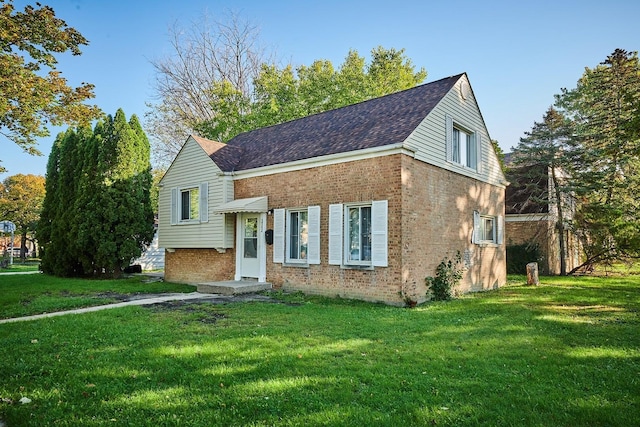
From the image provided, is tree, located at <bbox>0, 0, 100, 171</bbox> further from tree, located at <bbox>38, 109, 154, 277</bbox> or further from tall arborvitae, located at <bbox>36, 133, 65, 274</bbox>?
tall arborvitae, located at <bbox>36, 133, 65, 274</bbox>

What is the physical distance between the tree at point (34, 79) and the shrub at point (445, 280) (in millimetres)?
11041

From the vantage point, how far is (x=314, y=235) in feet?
38.7

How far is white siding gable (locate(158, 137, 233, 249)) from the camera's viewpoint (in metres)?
13.9

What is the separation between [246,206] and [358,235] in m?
3.75

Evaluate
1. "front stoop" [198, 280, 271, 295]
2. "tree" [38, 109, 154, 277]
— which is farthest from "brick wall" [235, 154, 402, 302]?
"tree" [38, 109, 154, 277]

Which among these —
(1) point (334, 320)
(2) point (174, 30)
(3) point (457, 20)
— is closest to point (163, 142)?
(2) point (174, 30)

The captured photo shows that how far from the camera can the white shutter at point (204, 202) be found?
46.9 ft

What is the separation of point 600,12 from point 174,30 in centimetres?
2733

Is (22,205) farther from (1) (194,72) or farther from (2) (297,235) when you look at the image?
(2) (297,235)

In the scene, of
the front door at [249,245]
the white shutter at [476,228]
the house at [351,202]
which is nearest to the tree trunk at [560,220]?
the house at [351,202]

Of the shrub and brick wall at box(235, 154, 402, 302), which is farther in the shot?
the shrub

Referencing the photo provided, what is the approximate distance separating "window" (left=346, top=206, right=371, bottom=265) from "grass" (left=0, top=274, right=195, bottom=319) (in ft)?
19.2

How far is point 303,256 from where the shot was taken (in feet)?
40.4

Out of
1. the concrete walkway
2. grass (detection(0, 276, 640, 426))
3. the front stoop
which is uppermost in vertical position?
the front stoop
